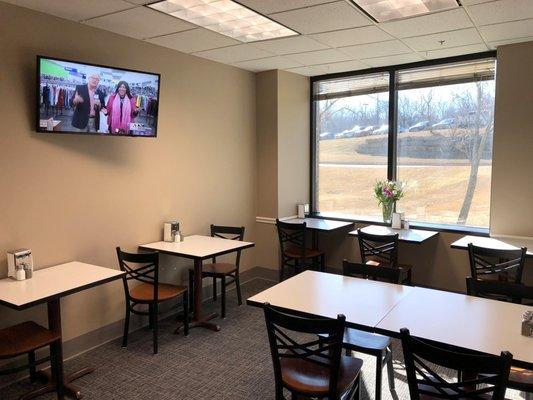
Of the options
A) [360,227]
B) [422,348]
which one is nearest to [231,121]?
[360,227]

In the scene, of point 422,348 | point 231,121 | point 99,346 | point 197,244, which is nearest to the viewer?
point 422,348

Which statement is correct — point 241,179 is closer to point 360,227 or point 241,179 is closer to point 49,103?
point 360,227

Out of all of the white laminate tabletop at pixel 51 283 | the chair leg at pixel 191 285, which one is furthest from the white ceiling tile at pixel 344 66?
the white laminate tabletop at pixel 51 283

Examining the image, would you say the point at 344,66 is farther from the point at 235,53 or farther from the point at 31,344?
the point at 31,344

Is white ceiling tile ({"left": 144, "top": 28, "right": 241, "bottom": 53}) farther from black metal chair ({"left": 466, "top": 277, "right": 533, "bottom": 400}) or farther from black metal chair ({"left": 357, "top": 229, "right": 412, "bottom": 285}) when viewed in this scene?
black metal chair ({"left": 466, "top": 277, "right": 533, "bottom": 400})

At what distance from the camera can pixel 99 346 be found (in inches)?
147

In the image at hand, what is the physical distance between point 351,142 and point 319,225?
1.28m

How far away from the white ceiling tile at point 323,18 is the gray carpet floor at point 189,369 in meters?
2.73

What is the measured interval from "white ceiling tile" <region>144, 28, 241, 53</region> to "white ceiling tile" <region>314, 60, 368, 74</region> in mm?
1472

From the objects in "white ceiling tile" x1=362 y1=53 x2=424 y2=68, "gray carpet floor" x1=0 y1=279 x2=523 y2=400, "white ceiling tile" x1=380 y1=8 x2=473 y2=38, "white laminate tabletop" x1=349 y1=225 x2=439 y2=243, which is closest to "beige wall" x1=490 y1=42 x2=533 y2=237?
"white laminate tabletop" x1=349 y1=225 x2=439 y2=243

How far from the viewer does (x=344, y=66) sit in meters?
5.19

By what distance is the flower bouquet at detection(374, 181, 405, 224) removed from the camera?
5164mm

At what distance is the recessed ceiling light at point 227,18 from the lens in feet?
10.3

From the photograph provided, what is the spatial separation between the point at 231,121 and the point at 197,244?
1.73 meters
